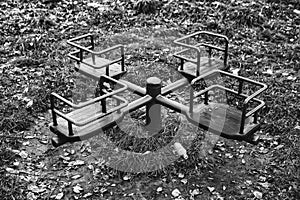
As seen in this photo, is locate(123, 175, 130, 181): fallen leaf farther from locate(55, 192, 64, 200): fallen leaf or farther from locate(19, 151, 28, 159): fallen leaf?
locate(19, 151, 28, 159): fallen leaf

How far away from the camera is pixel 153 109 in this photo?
185 inches

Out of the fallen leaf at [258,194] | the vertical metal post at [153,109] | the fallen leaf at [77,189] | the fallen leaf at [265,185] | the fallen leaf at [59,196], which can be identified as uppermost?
the vertical metal post at [153,109]

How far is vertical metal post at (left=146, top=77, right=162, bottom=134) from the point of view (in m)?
4.50

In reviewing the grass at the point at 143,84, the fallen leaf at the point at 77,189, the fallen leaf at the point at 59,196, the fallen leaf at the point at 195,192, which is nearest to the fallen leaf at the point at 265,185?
the grass at the point at 143,84

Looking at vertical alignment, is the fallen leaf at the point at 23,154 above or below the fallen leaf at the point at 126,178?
above

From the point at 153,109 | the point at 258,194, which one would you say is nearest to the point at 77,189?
the point at 153,109

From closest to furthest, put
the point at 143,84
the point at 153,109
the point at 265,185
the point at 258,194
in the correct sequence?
the point at 258,194 < the point at 265,185 < the point at 153,109 < the point at 143,84

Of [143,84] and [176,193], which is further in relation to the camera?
[143,84]

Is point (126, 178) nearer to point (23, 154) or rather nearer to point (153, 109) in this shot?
point (153, 109)

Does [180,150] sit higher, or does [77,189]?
[180,150]

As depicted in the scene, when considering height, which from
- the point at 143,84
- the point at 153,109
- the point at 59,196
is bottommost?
the point at 59,196

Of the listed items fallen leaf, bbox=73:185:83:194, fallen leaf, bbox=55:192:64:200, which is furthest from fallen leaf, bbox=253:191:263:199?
fallen leaf, bbox=55:192:64:200

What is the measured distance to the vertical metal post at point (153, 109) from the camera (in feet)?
14.8

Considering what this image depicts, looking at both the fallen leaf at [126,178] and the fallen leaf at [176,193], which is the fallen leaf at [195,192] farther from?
the fallen leaf at [126,178]
